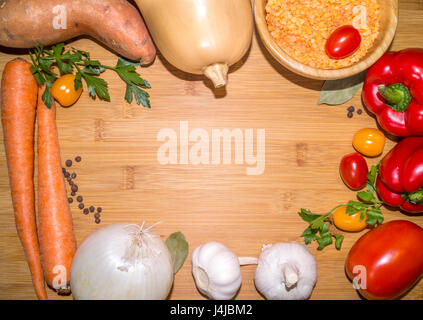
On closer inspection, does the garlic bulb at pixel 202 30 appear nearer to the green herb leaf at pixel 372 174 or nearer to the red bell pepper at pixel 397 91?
the red bell pepper at pixel 397 91

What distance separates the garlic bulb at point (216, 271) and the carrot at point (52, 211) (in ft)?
1.26

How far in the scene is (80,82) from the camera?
112 centimetres

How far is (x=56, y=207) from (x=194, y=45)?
0.62 metres

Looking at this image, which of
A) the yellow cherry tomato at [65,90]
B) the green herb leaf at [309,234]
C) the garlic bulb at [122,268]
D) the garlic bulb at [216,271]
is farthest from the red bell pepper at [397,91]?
the yellow cherry tomato at [65,90]

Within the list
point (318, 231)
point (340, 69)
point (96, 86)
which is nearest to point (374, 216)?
point (318, 231)

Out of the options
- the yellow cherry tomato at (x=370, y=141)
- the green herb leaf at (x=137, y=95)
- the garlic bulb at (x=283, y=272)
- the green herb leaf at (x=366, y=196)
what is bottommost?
the garlic bulb at (x=283, y=272)

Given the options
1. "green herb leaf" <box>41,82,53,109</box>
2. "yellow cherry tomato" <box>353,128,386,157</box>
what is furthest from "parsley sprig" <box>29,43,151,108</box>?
"yellow cherry tomato" <box>353,128,386,157</box>

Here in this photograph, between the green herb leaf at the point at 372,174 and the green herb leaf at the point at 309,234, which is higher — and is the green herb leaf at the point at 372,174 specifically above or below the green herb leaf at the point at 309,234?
above

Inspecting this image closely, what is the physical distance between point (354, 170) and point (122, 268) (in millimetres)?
711

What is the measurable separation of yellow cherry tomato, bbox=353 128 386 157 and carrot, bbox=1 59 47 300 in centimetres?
100

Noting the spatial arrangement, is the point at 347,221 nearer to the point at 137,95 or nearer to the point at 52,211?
the point at 137,95

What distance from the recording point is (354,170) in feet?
3.69

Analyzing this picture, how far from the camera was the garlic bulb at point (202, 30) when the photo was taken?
979mm
